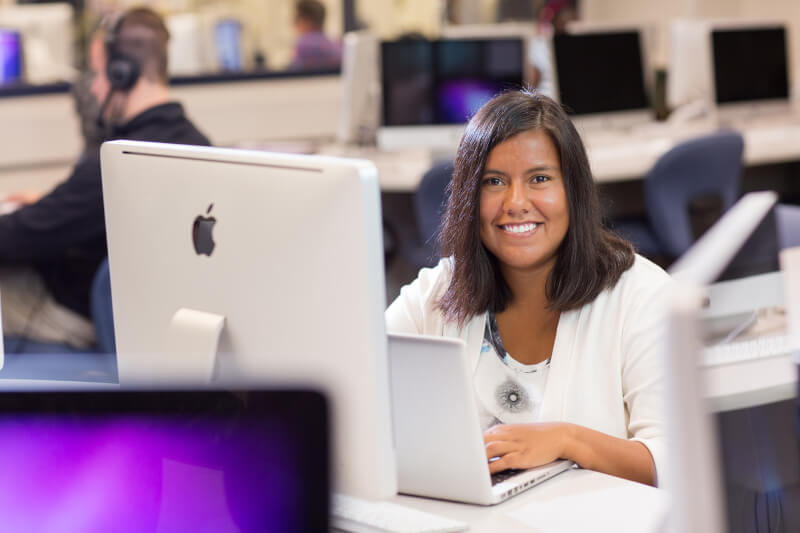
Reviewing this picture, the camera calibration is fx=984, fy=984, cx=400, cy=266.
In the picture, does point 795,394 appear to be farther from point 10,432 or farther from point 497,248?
point 497,248

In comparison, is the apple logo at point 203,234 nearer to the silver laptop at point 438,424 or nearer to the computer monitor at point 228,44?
the silver laptop at point 438,424

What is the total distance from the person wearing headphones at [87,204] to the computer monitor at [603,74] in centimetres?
194

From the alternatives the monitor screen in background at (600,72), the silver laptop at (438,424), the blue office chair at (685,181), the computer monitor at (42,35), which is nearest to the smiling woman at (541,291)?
the silver laptop at (438,424)

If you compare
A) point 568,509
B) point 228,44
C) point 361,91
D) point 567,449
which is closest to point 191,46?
point 228,44

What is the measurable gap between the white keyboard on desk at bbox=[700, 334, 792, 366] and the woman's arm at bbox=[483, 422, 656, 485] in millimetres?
466

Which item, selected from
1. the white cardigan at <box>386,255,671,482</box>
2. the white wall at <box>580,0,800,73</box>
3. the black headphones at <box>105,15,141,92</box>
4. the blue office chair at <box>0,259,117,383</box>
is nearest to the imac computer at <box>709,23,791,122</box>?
the white wall at <box>580,0,800,73</box>

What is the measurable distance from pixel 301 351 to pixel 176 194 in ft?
0.83

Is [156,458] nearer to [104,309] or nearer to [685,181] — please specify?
[104,309]

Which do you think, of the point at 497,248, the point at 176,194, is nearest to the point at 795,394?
the point at 176,194

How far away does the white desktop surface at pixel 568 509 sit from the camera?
1.16 metres

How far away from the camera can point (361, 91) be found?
4352 mm

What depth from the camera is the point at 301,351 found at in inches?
40.6

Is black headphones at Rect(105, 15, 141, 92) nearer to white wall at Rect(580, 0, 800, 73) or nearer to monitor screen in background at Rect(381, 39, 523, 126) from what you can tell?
monitor screen in background at Rect(381, 39, 523, 126)

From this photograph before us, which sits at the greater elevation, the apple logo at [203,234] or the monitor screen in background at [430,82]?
the monitor screen in background at [430,82]
